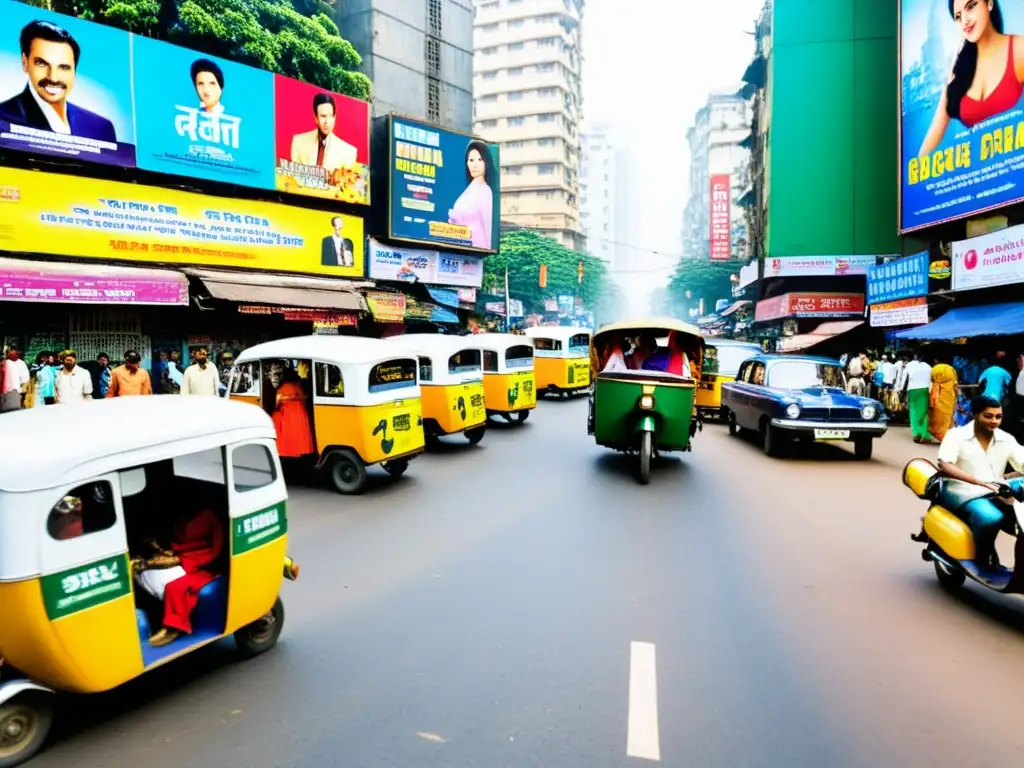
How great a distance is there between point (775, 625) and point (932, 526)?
5.17 ft

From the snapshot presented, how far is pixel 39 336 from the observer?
1561 centimetres

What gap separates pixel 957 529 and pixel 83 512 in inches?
212

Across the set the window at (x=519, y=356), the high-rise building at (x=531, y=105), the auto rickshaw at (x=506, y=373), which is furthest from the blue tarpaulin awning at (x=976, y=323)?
the high-rise building at (x=531, y=105)

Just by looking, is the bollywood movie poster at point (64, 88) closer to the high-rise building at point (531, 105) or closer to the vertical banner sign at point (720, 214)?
the vertical banner sign at point (720, 214)

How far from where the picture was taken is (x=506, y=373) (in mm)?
15062

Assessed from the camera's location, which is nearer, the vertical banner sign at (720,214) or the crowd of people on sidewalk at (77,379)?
the crowd of people on sidewalk at (77,379)

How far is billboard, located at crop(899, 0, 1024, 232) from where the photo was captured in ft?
62.8

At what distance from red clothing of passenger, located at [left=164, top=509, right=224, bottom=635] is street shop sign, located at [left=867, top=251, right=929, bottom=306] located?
71.2 ft

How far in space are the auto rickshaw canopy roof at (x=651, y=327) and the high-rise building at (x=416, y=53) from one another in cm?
2372

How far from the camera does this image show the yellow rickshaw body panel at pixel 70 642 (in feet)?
Answer: 9.43

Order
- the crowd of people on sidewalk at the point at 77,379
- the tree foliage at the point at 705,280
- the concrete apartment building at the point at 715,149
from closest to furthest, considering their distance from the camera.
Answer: the crowd of people on sidewalk at the point at 77,379 → the tree foliage at the point at 705,280 → the concrete apartment building at the point at 715,149

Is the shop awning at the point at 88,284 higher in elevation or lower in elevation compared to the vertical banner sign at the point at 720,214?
lower

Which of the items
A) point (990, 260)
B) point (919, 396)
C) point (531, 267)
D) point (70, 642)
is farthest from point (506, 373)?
point (531, 267)

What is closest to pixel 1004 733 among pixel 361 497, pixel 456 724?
pixel 456 724
